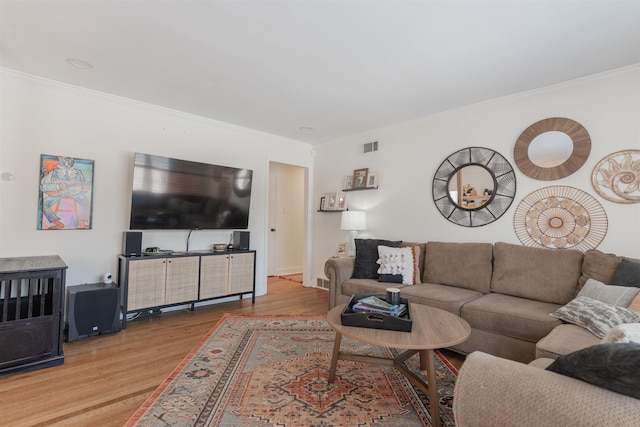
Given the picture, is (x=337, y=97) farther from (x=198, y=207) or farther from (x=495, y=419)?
(x=495, y=419)

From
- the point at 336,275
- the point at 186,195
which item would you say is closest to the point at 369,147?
the point at 336,275

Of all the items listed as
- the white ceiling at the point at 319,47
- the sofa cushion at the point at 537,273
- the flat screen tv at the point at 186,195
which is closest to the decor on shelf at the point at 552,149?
the white ceiling at the point at 319,47

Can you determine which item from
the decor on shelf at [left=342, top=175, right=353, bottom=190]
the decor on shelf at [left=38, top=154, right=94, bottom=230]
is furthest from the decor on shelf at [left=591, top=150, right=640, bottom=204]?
Result: the decor on shelf at [left=38, top=154, right=94, bottom=230]

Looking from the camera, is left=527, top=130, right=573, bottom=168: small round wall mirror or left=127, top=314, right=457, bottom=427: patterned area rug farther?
left=527, top=130, right=573, bottom=168: small round wall mirror

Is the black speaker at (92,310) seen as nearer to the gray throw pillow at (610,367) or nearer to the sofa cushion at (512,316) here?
the sofa cushion at (512,316)

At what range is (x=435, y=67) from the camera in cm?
259

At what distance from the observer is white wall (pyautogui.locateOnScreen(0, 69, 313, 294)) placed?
9.07ft

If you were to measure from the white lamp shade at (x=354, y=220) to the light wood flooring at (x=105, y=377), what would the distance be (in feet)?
6.52

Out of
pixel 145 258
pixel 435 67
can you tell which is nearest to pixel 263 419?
pixel 145 258

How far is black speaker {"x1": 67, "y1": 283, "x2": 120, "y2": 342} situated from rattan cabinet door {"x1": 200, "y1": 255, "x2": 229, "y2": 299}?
883 mm

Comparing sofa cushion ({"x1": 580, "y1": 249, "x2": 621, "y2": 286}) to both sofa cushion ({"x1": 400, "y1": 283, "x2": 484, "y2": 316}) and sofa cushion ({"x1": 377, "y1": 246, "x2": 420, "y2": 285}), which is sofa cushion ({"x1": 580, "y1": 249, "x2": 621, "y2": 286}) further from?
sofa cushion ({"x1": 377, "y1": 246, "x2": 420, "y2": 285})

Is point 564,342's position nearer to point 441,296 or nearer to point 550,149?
point 441,296

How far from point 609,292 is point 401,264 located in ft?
5.37

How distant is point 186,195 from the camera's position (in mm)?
3564
